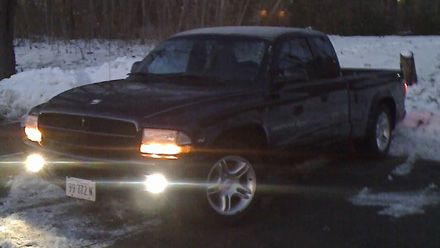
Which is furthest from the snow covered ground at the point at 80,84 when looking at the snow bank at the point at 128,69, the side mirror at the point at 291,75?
the side mirror at the point at 291,75

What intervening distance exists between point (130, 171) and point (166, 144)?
A: 1.16 ft

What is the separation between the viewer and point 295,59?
7473 mm

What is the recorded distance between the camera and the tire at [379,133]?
342 inches

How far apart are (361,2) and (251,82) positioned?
2037 centimetres

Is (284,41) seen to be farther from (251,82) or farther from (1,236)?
(1,236)

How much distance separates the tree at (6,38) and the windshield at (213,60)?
707cm

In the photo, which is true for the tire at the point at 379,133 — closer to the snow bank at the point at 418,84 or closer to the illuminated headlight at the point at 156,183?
the snow bank at the point at 418,84

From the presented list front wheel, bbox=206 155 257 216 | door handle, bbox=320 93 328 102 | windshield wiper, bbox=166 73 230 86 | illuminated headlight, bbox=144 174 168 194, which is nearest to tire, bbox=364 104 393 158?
door handle, bbox=320 93 328 102

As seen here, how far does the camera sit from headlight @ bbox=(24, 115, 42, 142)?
6.38 meters

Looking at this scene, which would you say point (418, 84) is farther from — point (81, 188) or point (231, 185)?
point (81, 188)

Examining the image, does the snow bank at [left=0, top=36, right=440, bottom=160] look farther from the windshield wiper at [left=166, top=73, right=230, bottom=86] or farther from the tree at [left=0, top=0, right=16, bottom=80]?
the windshield wiper at [left=166, top=73, right=230, bottom=86]

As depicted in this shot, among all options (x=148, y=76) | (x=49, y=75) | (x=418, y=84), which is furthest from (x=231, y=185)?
(x=418, y=84)

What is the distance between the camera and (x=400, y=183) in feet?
25.9

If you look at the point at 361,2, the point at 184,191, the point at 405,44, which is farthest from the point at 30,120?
the point at 361,2
